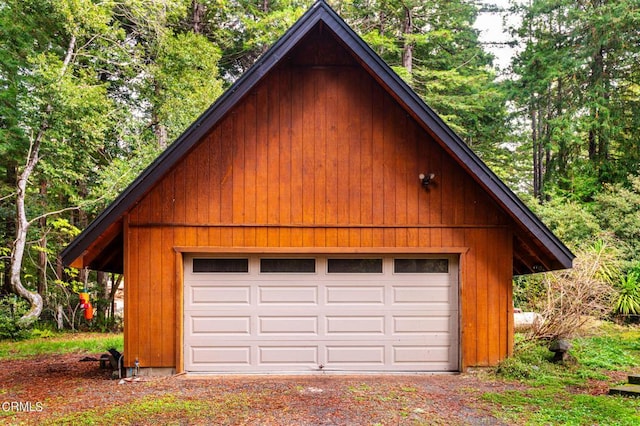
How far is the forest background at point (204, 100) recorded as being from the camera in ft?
39.0

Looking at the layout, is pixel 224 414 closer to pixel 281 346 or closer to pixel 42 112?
pixel 281 346

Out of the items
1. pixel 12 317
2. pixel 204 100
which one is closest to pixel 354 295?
pixel 204 100

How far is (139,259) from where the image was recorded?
22.3ft

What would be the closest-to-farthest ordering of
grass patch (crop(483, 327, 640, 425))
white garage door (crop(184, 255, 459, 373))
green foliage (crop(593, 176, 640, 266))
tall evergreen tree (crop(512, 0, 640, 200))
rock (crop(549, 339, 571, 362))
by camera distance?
grass patch (crop(483, 327, 640, 425))
white garage door (crop(184, 255, 459, 373))
rock (crop(549, 339, 571, 362))
green foliage (crop(593, 176, 640, 266))
tall evergreen tree (crop(512, 0, 640, 200))

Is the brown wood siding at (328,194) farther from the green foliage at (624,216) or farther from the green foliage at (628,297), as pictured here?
the green foliage at (624,216)

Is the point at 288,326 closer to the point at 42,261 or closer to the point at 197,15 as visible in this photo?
the point at 42,261

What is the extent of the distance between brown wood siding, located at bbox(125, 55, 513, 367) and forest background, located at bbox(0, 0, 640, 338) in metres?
3.09

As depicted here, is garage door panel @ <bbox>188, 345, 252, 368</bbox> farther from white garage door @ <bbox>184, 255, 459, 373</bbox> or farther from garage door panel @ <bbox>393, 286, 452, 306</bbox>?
garage door panel @ <bbox>393, 286, 452, 306</bbox>

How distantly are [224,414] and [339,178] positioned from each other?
12.9ft

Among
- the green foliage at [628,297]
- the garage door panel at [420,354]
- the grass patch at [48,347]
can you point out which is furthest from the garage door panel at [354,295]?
the green foliage at [628,297]

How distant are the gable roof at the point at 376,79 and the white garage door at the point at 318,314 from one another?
1358 mm

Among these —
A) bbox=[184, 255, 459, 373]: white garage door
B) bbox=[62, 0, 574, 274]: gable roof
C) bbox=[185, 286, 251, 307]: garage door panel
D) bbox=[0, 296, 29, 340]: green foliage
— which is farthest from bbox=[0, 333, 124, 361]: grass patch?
bbox=[62, 0, 574, 274]: gable roof

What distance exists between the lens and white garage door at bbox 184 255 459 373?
6953mm

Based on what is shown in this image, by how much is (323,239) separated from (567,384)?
4344 mm
